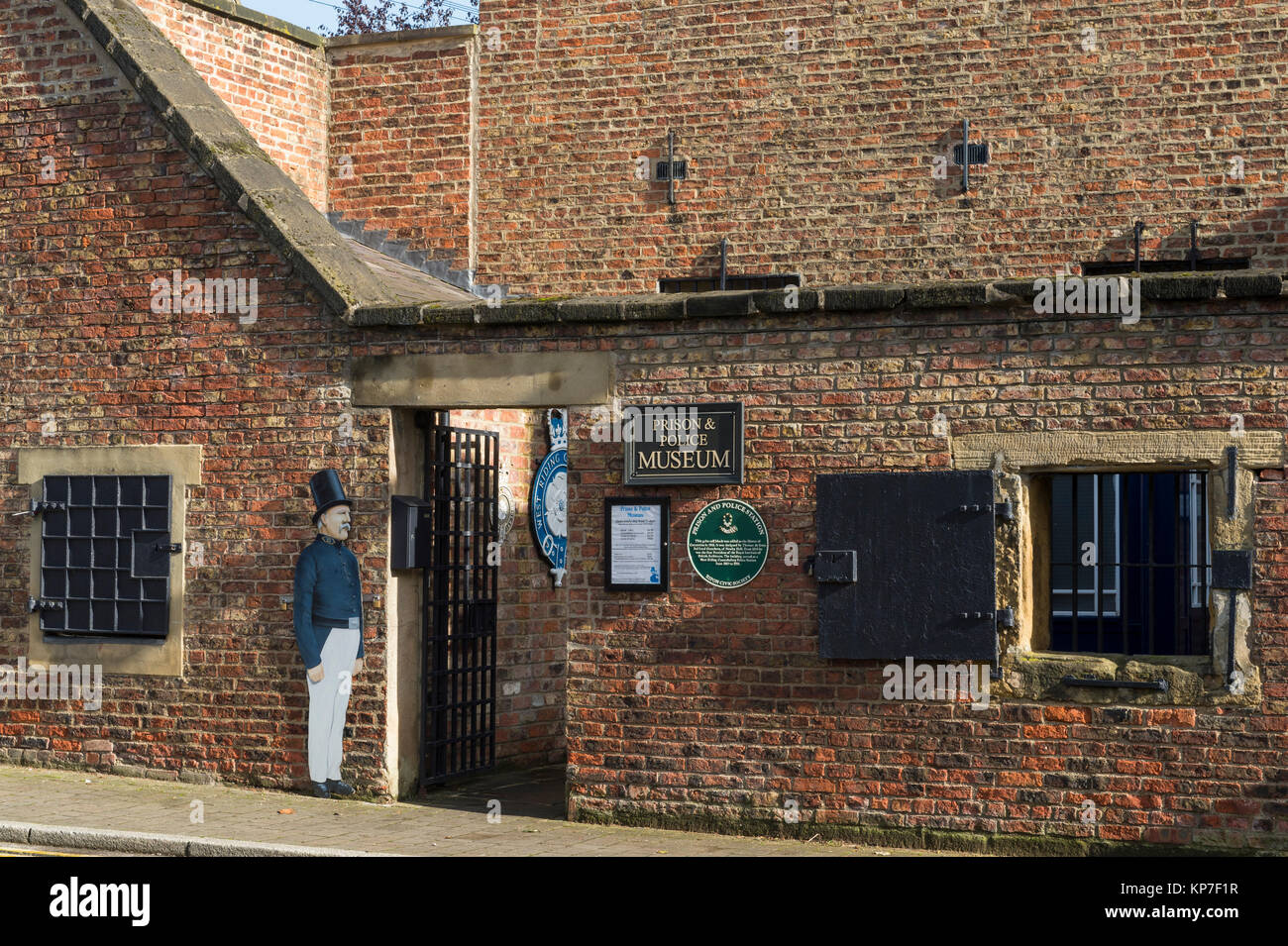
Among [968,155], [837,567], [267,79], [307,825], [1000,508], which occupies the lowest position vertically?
[307,825]

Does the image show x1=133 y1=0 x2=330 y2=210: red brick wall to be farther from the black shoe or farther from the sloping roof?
the black shoe

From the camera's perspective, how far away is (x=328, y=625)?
1061 cm

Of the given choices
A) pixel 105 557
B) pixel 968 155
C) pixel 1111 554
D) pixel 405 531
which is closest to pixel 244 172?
pixel 405 531

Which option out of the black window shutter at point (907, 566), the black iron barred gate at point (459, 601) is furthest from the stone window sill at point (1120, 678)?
the black iron barred gate at point (459, 601)

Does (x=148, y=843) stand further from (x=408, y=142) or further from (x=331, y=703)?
(x=408, y=142)

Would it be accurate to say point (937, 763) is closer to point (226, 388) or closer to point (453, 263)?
point (226, 388)

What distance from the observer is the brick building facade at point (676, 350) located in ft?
29.3

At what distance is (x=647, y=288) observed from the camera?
1355 cm

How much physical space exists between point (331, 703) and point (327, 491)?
4.72 ft

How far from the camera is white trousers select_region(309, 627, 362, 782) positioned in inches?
419

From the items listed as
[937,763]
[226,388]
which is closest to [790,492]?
[937,763]

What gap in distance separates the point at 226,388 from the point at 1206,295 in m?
6.49

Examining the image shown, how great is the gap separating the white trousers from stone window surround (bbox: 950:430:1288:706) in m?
4.29

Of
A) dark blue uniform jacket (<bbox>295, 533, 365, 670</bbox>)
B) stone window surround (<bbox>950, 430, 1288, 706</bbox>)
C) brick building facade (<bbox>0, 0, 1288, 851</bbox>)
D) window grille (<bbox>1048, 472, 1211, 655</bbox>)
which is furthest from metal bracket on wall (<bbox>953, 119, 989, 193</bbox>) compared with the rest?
dark blue uniform jacket (<bbox>295, 533, 365, 670</bbox>)
